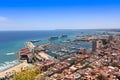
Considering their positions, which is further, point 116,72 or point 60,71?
point 60,71

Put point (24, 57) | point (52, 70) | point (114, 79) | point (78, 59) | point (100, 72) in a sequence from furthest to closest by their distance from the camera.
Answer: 1. point (24, 57)
2. point (78, 59)
3. point (52, 70)
4. point (100, 72)
5. point (114, 79)

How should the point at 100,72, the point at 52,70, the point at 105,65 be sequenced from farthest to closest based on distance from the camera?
the point at 105,65 → the point at 52,70 → the point at 100,72

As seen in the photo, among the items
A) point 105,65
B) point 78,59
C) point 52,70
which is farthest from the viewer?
point 78,59

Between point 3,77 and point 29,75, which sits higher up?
point 29,75

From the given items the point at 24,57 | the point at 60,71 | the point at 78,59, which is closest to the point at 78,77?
the point at 60,71

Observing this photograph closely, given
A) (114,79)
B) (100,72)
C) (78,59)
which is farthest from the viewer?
(78,59)

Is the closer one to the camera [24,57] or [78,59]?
[78,59]

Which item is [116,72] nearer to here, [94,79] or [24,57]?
[94,79]

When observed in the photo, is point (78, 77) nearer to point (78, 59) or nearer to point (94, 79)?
point (94, 79)

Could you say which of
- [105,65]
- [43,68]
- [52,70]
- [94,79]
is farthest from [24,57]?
[94,79]
